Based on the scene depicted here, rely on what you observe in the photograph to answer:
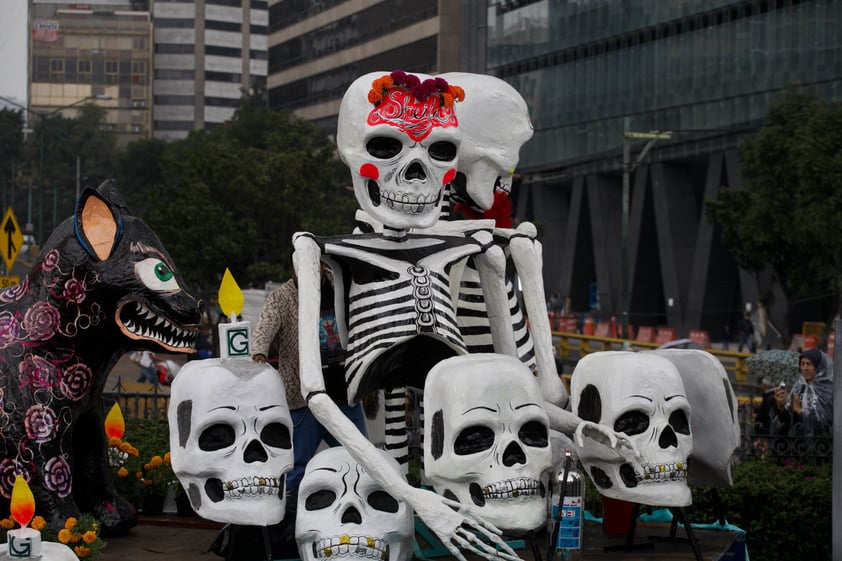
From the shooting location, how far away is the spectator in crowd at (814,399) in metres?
12.2

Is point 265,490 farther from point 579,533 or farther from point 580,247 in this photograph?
point 580,247

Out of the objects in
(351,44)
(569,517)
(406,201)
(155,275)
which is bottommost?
(569,517)

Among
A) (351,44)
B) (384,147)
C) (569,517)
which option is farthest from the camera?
(351,44)

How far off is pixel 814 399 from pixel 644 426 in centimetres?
579

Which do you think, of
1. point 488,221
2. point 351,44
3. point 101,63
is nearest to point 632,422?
point 488,221

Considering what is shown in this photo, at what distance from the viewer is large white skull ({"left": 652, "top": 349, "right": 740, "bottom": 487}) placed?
7492 mm

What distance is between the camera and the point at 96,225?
7.74 metres

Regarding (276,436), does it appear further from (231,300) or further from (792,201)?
(792,201)

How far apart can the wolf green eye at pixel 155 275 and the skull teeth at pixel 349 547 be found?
221cm

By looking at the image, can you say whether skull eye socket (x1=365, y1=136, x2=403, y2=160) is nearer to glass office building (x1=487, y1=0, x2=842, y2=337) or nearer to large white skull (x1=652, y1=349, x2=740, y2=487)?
large white skull (x1=652, y1=349, x2=740, y2=487)

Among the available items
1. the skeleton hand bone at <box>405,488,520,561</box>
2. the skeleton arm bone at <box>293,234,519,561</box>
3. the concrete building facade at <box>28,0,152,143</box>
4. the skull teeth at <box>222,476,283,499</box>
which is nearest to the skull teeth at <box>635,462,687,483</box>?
the skeleton arm bone at <box>293,234,519,561</box>

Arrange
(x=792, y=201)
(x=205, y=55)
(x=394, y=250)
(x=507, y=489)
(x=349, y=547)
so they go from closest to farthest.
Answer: (x=507, y=489) < (x=349, y=547) < (x=394, y=250) < (x=792, y=201) < (x=205, y=55)

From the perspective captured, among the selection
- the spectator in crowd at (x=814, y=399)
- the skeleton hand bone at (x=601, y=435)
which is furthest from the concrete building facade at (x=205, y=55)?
the skeleton hand bone at (x=601, y=435)

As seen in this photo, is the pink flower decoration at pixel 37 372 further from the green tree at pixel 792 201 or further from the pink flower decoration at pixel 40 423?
the green tree at pixel 792 201
